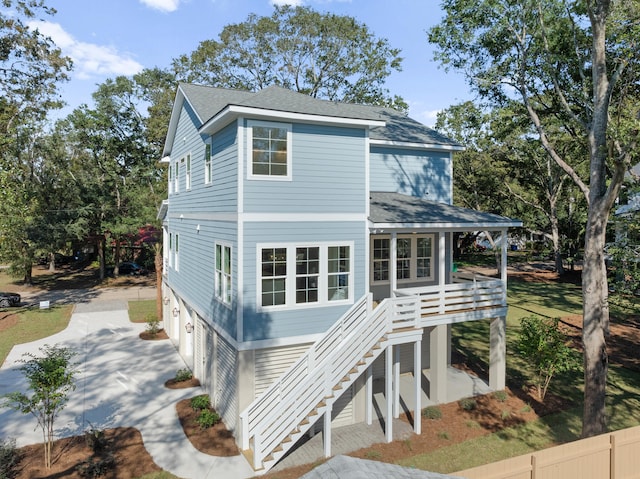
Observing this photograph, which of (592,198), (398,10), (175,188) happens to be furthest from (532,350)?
(175,188)

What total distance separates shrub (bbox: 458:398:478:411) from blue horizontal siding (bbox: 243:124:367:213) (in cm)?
677

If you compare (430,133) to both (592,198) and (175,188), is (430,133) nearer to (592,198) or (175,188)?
(592,198)

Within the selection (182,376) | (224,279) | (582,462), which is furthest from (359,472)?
(182,376)

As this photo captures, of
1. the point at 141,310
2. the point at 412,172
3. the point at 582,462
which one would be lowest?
the point at 141,310

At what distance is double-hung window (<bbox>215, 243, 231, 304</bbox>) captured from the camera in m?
12.1

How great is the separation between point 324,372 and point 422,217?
219 inches

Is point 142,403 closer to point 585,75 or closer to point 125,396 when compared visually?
point 125,396

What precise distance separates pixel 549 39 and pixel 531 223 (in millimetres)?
26660

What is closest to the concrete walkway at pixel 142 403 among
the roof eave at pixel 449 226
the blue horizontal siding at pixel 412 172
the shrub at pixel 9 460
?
the shrub at pixel 9 460

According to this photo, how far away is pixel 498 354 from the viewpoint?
14.3 meters

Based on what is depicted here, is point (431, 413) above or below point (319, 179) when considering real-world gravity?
below

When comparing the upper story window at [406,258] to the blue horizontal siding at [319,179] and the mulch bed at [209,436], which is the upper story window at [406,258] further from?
the mulch bed at [209,436]

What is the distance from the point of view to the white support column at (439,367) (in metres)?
13.6

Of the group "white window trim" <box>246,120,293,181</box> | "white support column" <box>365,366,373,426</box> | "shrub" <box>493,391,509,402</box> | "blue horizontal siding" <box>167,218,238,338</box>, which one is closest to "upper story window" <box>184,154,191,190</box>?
"blue horizontal siding" <box>167,218,238,338</box>
